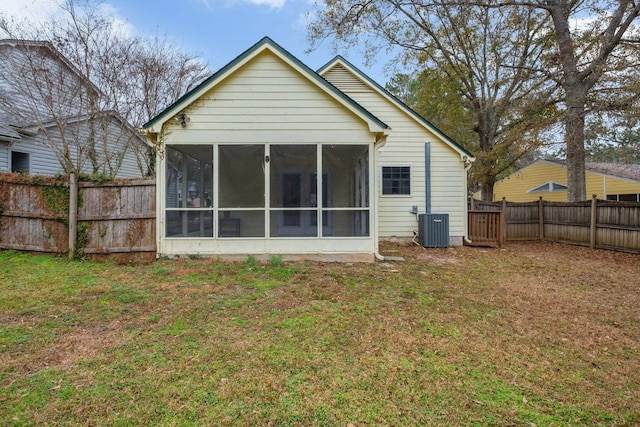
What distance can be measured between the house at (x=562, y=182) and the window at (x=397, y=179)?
13.4 meters

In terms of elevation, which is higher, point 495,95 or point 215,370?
point 495,95

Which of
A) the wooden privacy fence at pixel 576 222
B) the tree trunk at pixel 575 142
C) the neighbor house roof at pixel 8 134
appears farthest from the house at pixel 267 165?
the tree trunk at pixel 575 142

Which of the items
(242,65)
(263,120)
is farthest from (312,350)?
(242,65)

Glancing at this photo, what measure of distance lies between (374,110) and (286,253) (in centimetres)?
624

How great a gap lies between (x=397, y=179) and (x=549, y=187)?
58.5 ft

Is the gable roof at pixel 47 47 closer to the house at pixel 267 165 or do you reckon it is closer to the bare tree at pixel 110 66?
the bare tree at pixel 110 66

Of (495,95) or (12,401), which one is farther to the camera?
(495,95)

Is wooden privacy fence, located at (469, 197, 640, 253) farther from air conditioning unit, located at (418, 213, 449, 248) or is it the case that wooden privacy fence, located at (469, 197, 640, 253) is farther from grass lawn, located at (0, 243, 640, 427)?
grass lawn, located at (0, 243, 640, 427)

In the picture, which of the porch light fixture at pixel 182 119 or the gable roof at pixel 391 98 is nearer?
the porch light fixture at pixel 182 119

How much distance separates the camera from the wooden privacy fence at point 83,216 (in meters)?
7.14

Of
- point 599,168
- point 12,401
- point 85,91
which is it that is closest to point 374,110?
point 85,91

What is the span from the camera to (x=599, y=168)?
20781 millimetres

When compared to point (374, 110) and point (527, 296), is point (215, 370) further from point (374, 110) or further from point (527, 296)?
point (374, 110)

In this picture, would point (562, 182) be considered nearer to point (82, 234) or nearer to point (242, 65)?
point (242, 65)
